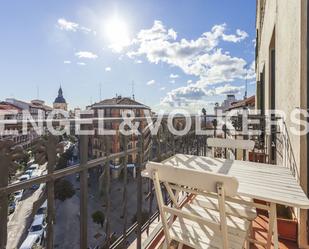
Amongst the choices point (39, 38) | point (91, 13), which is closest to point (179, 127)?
point (91, 13)

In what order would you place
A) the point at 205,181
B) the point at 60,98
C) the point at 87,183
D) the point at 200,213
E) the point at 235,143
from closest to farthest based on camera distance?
the point at 205,181
the point at 87,183
the point at 200,213
the point at 235,143
the point at 60,98

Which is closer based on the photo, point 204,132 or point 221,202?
point 221,202

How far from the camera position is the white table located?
1403mm

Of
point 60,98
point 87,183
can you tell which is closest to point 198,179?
point 87,183

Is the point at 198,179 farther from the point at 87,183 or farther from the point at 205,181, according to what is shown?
the point at 87,183

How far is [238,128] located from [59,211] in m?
18.9

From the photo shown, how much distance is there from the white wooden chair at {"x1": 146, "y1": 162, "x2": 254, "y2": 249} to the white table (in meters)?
0.20

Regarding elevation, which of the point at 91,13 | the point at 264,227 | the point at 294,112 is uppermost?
the point at 91,13

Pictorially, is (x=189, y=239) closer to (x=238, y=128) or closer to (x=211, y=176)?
(x=211, y=176)

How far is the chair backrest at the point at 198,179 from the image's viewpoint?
1170mm

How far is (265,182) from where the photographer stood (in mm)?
1741

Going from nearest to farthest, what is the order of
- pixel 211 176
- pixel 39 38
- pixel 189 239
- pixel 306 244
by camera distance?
pixel 211 176 < pixel 189 239 < pixel 306 244 < pixel 39 38

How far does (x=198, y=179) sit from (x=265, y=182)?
831 mm

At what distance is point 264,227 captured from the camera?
2383mm
